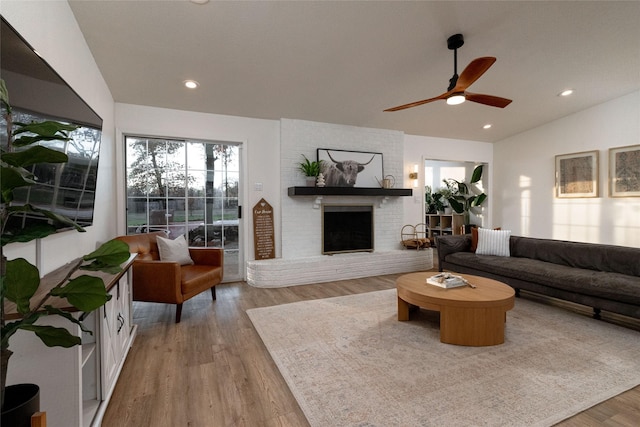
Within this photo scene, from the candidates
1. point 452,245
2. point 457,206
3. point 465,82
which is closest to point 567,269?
point 452,245

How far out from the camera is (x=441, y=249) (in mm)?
4438

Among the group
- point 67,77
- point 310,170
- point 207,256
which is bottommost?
point 207,256

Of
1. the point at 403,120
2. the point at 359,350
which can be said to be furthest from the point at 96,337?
the point at 403,120

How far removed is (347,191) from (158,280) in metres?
2.88

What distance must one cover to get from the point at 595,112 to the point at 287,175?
5150mm

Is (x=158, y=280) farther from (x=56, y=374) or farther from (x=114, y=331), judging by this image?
(x=56, y=374)

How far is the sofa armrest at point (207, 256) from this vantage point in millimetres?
3508

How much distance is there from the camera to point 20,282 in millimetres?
923

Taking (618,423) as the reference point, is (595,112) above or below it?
above

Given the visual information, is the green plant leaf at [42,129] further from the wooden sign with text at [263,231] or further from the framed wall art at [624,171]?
the framed wall art at [624,171]

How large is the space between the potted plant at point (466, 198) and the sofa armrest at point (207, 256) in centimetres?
530

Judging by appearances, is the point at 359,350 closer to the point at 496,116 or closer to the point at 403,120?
the point at 403,120

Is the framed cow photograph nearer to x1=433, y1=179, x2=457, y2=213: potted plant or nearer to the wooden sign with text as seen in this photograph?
the wooden sign with text

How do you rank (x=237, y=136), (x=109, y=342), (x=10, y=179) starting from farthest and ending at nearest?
(x=237, y=136), (x=109, y=342), (x=10, y=179)
